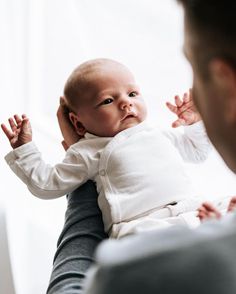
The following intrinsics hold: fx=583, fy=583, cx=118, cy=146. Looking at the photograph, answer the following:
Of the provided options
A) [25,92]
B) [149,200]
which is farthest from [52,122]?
[149,200]

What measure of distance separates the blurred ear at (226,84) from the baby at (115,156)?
1.76 feet

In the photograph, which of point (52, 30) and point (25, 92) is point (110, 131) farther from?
point (52, 30)

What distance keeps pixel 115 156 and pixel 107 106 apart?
113 mm

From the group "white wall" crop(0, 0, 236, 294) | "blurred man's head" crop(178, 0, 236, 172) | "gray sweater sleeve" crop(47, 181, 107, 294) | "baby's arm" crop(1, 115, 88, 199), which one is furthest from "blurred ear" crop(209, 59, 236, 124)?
"white wall" crop(0, 0, 236, 294)

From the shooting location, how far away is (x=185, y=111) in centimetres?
136

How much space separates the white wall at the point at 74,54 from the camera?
1.51m

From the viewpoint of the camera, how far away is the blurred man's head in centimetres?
58

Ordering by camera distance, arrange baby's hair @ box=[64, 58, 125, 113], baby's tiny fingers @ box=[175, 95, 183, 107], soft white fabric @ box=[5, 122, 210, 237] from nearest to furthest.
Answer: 1. soft white fabric @ box=[5, 122, 210, 237]
2. baby's hair @ box=[64, 58, 125, 113]
3. baby's tiny fingers @ box=[175, 95, 183, 107]

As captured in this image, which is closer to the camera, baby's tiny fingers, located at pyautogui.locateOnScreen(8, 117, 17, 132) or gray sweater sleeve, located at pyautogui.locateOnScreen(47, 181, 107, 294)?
gray sweater sleeve, located at pyautogui.locateOnScreen(47, 181, 107, 294)

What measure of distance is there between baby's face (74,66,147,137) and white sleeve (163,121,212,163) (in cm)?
10

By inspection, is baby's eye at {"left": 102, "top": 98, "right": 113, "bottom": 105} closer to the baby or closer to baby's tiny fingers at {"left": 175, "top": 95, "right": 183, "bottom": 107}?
the baby

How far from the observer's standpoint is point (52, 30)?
5.41ft

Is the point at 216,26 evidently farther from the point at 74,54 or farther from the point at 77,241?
the point at 74,54

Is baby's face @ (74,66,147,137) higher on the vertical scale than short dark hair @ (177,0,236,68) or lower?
lower
